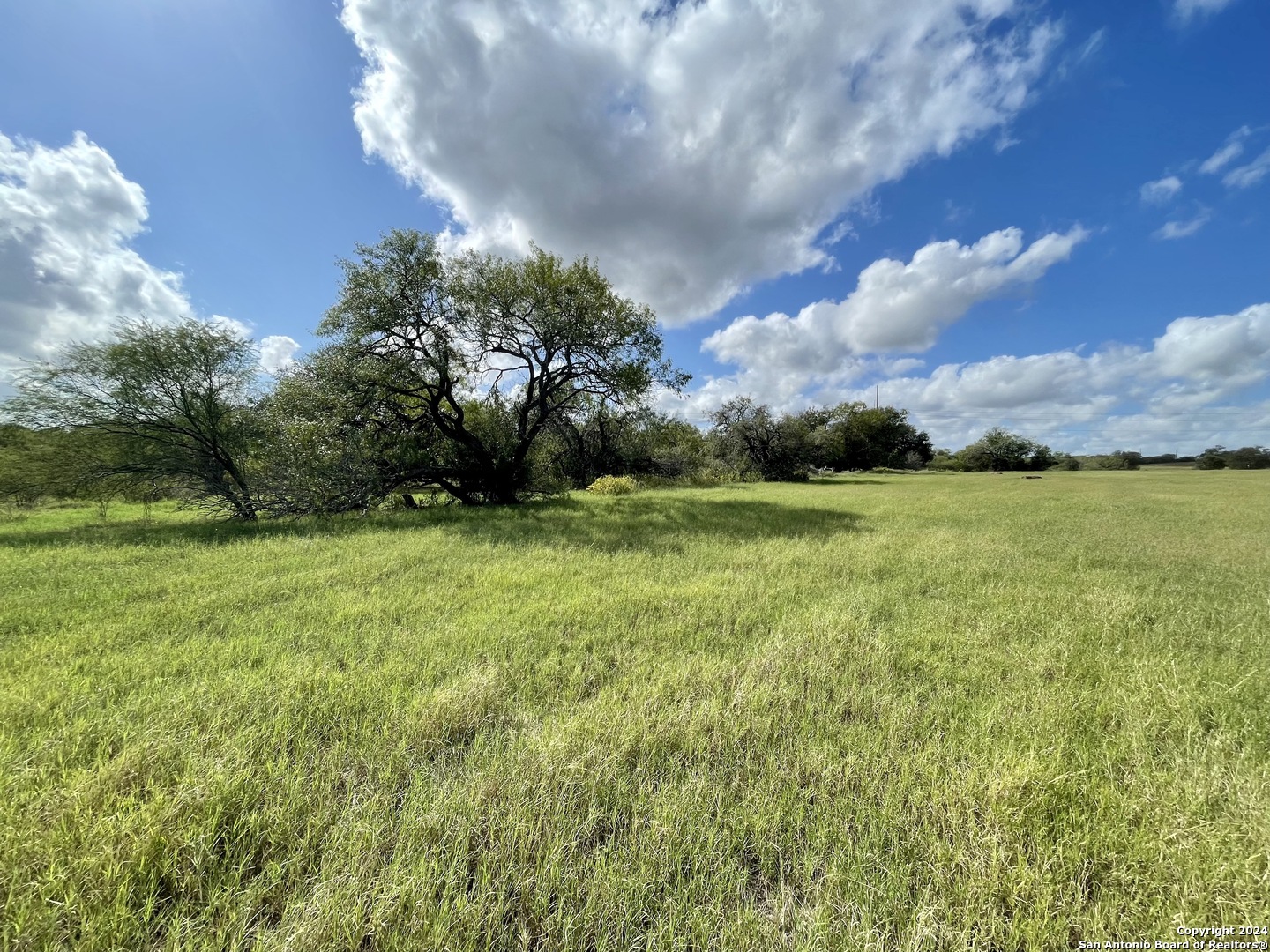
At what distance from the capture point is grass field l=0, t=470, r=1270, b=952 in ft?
5.06

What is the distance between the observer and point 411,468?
44.7 feet

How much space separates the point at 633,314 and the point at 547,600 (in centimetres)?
1256

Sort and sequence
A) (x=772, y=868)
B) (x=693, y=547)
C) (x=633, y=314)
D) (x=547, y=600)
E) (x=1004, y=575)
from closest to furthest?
(x=772, y=868)
(x=547, y=600)
(x=1004, y=575)
(x=693, y=547)
(x=633, y=314)

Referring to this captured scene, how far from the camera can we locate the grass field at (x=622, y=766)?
154 centimetres

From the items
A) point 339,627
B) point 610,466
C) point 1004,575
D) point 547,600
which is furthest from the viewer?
point 610,466

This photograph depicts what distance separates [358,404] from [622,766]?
1408cm

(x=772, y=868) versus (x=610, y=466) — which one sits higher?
(x=610, y=466)

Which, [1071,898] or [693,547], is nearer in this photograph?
[1071,898]

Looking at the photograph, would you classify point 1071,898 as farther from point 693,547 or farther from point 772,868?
point 693,547

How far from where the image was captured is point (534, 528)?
31.8 ft

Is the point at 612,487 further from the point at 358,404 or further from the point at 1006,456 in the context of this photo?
the point at 1006,456

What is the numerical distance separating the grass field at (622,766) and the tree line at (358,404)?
7809 millimetres

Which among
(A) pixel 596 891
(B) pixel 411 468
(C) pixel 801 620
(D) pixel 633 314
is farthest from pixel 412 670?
(D) pixel 633 314

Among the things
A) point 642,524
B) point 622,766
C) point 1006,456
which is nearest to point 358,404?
point 642,524
